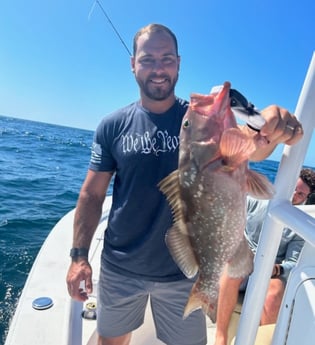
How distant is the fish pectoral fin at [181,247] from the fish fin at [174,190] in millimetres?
50

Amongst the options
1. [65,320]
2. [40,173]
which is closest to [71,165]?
[40,173]

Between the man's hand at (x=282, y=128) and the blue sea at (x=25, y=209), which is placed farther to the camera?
the blue sea at (x=25, y=209)

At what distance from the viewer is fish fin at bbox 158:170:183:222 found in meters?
1.40

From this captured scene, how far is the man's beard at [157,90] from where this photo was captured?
2043mm

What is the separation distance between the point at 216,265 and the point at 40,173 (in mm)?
12486

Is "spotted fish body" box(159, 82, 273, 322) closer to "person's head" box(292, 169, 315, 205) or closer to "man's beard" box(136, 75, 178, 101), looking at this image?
"man's beard" box(136, 75, 178, 101)

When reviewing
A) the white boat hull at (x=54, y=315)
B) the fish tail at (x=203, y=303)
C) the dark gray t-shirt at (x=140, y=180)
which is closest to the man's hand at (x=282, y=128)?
the fish tail at (x=203, y=303)

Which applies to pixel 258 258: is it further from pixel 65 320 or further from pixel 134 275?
pixel 65 320

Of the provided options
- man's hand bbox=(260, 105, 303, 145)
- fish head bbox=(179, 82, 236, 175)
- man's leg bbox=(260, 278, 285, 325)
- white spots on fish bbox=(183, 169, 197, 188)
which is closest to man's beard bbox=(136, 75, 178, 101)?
fish head bbox=(179, 82, 236, 175)

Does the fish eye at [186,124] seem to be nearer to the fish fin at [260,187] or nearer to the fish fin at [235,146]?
the fish fin at [235,146]

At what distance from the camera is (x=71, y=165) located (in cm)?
1641

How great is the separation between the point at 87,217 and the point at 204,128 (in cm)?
124

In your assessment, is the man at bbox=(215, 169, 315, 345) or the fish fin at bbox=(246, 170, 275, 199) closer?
the fish fin at bbox=(246, 170, 275, 199)

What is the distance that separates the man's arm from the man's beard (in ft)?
1.87
